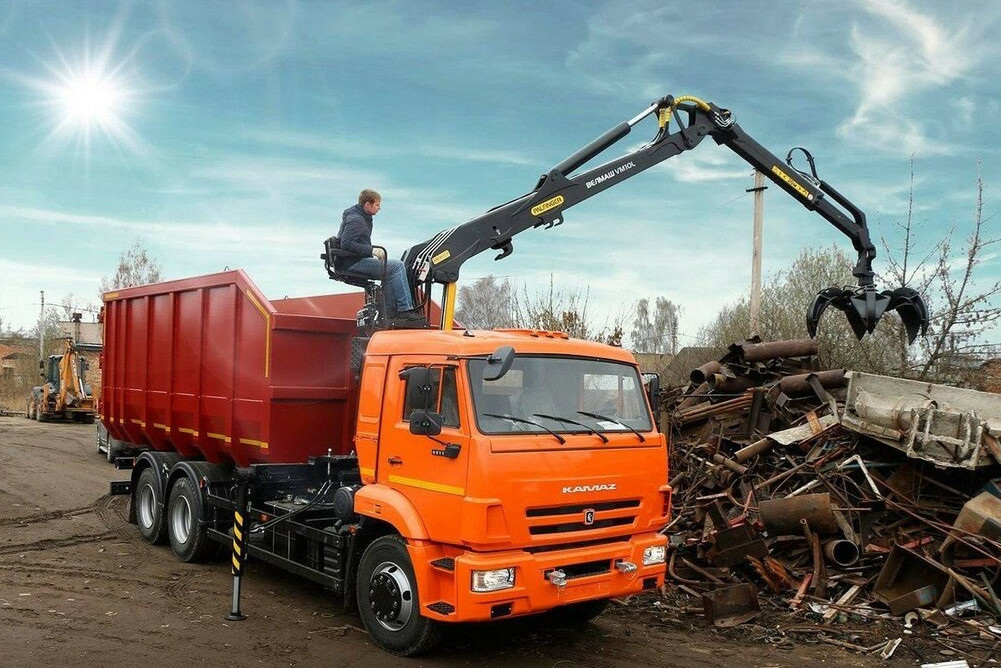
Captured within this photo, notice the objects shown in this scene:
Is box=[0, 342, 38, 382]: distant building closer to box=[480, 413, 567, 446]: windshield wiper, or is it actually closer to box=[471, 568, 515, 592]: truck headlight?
box=[480, 413, 567, 446]: windshield wiper

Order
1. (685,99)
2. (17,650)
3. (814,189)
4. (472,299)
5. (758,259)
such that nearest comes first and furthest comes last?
1. (17,650)
2. (685,99)
3. (814,189)
4. (758,259)
5. (472,299)

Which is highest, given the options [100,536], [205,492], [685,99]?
[685,99]

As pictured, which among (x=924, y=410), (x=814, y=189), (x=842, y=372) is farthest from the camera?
(x=842, y=372)

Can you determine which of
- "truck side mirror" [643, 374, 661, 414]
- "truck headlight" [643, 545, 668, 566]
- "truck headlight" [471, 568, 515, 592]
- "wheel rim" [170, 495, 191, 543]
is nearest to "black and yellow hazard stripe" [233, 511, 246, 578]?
"wheel rim" [170, 495, 191, 543]

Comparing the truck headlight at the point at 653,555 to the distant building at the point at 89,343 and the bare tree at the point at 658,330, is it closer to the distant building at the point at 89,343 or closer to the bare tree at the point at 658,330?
the bare tree at the point at 658,330

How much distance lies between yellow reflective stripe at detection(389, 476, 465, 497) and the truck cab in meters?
0.01

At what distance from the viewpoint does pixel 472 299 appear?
25391 mm

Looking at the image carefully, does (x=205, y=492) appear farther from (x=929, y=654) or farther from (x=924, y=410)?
(x=924, y=410)

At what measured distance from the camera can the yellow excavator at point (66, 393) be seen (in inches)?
1141

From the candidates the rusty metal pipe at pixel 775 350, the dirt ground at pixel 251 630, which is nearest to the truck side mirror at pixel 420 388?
the dirt ground at pixel 251 630

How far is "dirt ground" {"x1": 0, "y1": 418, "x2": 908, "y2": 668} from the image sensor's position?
6.40 metres

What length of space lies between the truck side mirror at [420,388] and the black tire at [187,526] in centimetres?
412

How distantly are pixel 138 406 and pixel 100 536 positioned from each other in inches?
71.2

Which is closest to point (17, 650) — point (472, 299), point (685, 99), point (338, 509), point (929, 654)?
point (338, 509)
